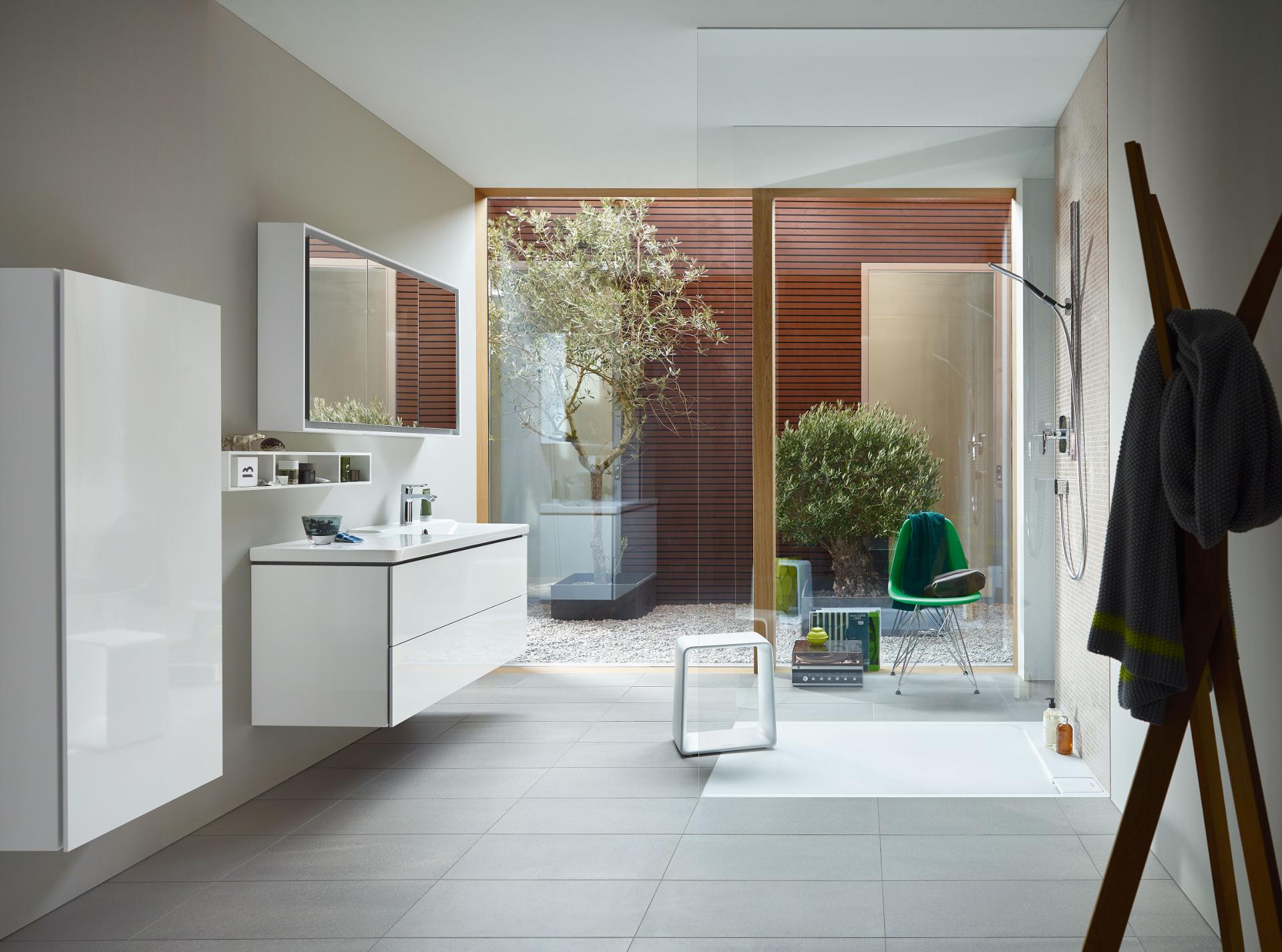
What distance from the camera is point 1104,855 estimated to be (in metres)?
2.88

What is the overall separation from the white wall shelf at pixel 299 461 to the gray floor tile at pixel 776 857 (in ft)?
5.87

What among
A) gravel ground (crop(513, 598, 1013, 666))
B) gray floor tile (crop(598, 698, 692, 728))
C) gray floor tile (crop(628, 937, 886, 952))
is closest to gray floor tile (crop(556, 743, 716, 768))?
gray floor tile (crop(598, 698, 692, 728))

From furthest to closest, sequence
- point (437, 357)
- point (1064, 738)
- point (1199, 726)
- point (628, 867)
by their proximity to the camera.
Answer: point (437, 357) → point (1064, 738) → point (628, 867) → point (1199, 726)

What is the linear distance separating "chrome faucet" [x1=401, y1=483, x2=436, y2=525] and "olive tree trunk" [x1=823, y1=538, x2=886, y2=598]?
2097 mm

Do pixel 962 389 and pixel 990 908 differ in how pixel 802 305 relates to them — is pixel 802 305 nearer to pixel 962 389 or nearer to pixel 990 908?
pixel 962 389

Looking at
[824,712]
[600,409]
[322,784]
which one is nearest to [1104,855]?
[824,712]

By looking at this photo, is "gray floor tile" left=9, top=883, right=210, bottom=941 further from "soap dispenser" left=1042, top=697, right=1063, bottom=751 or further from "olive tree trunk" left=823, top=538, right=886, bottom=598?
"soap dispenser" left=1042, top=697, right=1063, bottom=751

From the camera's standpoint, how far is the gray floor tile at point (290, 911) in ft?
8.11

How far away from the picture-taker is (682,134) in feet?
15.2

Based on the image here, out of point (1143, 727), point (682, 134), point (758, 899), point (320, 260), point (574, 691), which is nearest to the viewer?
point (758, 899)

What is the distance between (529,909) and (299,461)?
185 centimetres

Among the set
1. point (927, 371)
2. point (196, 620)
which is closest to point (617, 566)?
point (927, 371)

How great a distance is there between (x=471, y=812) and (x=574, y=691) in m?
1.77

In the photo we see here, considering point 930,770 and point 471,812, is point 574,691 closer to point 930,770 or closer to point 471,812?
point 471,812
